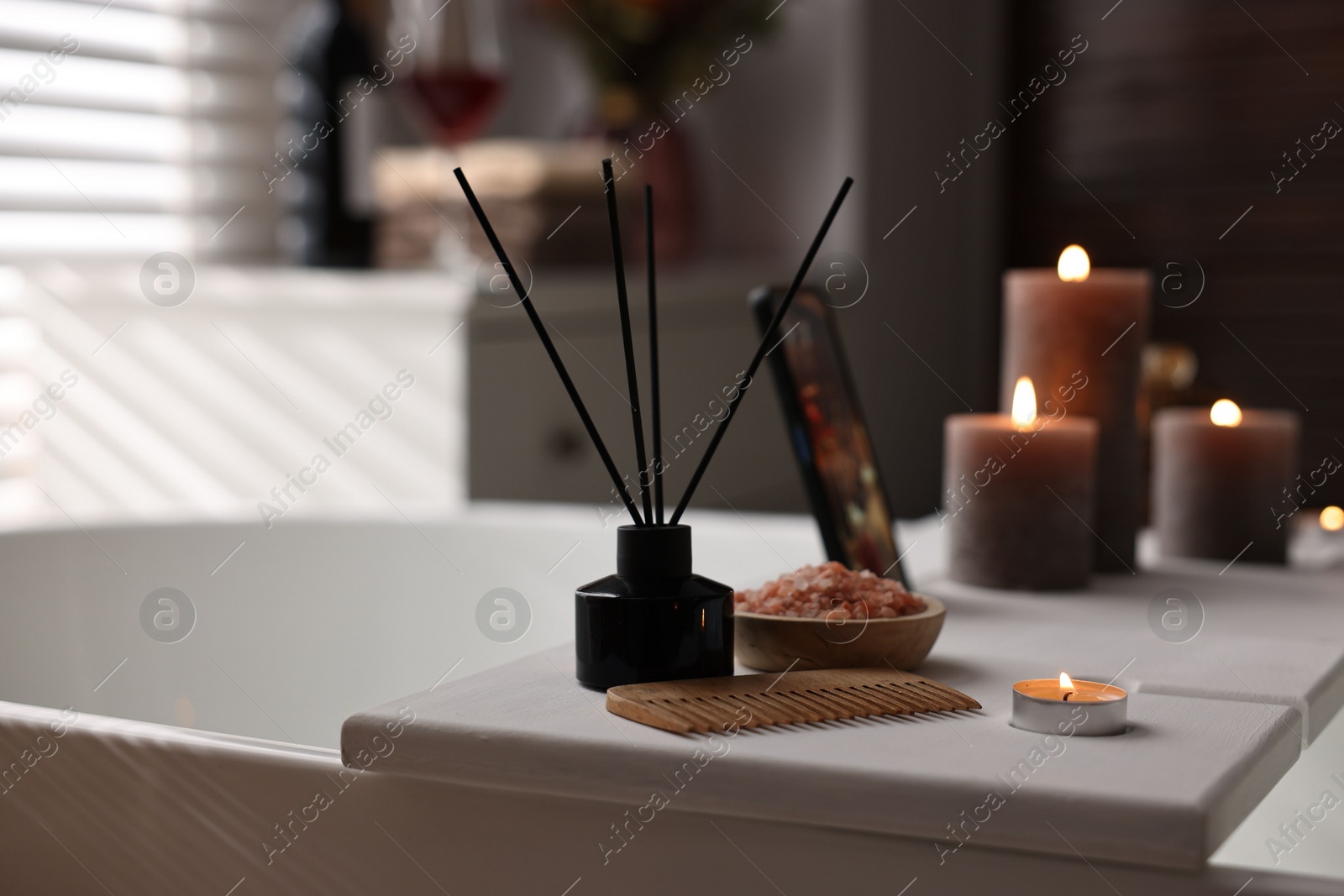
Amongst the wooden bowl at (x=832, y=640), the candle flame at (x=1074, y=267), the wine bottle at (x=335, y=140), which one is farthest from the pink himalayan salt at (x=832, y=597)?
the wine bottle at (x=335, y=140)

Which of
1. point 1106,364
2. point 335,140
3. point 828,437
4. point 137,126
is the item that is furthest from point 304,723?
point 137,126

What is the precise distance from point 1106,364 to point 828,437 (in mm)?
229

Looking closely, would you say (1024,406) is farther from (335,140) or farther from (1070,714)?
(335,140)

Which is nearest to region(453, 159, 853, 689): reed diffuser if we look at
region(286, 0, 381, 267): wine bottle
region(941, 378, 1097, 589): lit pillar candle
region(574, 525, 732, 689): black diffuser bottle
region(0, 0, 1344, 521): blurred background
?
region(574, 525, 732, 689): black diffuser bottle

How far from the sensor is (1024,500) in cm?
82

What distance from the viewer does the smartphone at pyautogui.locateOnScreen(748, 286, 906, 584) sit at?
74cm

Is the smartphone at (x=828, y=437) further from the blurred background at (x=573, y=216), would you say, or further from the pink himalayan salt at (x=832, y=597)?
the blurred background at (x=573, y=216)

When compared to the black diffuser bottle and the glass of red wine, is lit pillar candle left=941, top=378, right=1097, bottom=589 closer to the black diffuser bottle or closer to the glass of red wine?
the black diffuser bottle

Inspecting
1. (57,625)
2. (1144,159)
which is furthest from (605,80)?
(57,625)

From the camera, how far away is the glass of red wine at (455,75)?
73.1 inches

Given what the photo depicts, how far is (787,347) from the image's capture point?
0.76m

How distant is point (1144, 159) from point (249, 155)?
139 cm

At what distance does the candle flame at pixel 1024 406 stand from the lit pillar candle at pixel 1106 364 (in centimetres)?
5

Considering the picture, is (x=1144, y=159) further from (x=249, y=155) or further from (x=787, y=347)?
(x=787, y=347)
